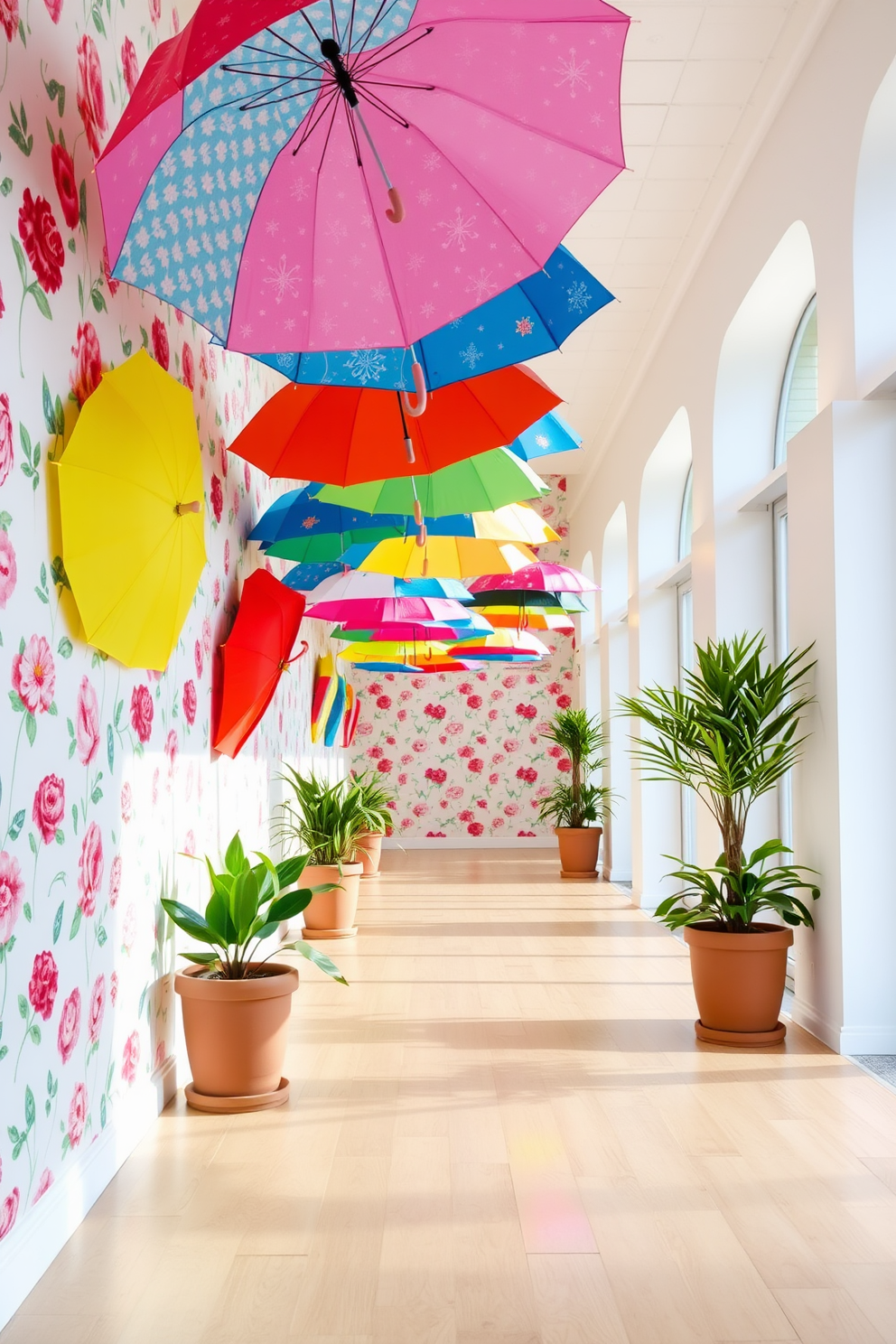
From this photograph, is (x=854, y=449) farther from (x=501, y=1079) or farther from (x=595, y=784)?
(x=595, y=784)

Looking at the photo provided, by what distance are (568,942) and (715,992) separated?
6.41 ft

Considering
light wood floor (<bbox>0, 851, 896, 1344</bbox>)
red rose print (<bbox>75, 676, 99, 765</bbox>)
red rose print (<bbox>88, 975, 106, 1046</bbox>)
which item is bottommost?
light wood floor (<bbox>0, 851, 896, 1344</bbox>)

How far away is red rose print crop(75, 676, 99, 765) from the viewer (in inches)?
89.5

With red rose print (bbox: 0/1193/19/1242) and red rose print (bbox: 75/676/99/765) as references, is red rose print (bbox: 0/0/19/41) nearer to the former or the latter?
red rose print (bbox: 0/1193/19/1242)

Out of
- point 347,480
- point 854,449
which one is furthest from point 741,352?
Answer: point 347,480

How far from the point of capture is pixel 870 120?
11.0ft

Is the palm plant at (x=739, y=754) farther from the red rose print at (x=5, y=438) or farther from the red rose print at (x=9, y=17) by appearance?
the red rose print at (x=9, y=17)

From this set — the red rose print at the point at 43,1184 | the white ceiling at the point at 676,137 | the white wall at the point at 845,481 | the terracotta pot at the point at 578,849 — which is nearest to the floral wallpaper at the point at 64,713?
the red rose print at the point at 43,1184

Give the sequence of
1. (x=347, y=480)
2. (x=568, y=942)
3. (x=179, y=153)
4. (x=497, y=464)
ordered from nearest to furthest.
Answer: (x=179, y=153), (x=347, y=480), (x=497, y=464), (x=568, y=942)

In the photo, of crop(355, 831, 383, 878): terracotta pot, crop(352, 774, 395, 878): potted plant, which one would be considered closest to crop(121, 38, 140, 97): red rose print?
crop(352, 774, 395, 878): potted plant

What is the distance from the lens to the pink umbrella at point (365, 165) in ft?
6.11

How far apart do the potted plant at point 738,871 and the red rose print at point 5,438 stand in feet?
7.44

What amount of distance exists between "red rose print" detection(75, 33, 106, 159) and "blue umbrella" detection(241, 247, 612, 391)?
1.93ft

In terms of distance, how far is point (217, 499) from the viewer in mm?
3750
